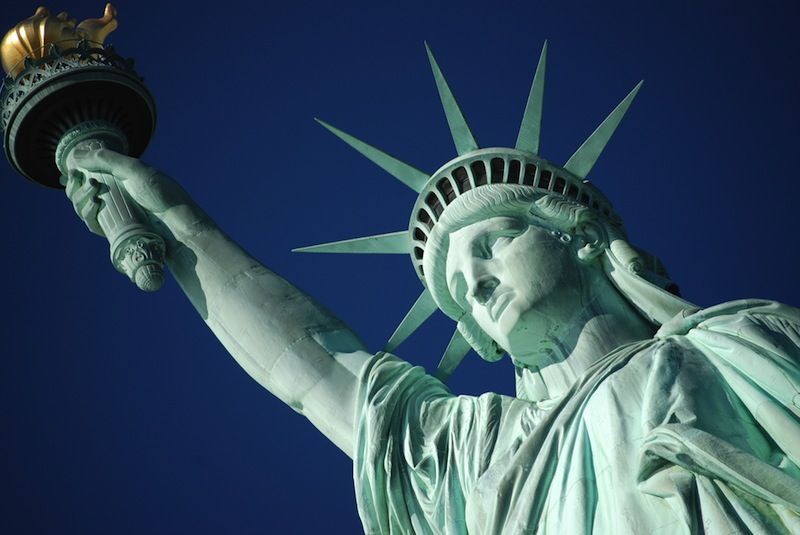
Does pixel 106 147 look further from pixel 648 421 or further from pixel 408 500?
pixel 648 421

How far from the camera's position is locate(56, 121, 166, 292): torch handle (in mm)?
13297

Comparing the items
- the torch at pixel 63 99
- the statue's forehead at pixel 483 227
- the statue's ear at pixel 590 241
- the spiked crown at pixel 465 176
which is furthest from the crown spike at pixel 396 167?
the torch at pixel 63 99

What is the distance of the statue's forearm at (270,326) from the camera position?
40.8 feet

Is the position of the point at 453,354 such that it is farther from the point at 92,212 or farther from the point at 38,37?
the point at 38,37

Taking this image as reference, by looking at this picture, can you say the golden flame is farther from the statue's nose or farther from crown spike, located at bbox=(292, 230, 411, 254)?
the statue's nose

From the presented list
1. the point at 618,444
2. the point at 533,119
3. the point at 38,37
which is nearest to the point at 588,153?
the point at 533,119

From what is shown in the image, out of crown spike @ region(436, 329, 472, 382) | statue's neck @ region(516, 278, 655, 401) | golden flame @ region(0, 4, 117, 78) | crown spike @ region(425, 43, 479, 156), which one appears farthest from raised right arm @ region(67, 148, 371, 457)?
crown spike @ region(425, 43, 479, 156)

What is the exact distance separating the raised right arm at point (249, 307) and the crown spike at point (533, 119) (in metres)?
2.06

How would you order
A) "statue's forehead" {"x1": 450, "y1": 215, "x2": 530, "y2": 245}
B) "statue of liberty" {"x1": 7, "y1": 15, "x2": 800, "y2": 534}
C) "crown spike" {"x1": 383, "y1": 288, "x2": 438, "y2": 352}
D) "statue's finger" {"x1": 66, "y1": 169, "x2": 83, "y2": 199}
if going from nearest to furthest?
"statue of liberty" {"x1": 7, "y1": 15, "x2": 800, "y2": 534} < "statue's forehead" {"x1": 450, "y1": 215, "x2": 530, "y2": 245} < "crown spike" {"x1": 383, "y1": 288, "x2": 438, "y2": 352} < "statue's finger" {"x1": 66, "y1": 169, "x2": 83, "y2": 199}

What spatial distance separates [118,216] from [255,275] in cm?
133

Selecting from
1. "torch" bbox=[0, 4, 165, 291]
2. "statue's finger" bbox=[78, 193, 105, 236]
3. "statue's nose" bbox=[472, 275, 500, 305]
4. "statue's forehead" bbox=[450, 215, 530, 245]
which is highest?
"torch" bbox=[0, 4, 165, 291]

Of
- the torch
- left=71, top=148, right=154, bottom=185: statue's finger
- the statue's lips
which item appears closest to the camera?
the statue's lips

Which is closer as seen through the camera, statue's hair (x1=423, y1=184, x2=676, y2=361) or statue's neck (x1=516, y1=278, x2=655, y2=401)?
statue's neck (x1=516, y1=278, x2=655, y2=401)

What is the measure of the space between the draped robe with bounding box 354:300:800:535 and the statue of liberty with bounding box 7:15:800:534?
14mm
